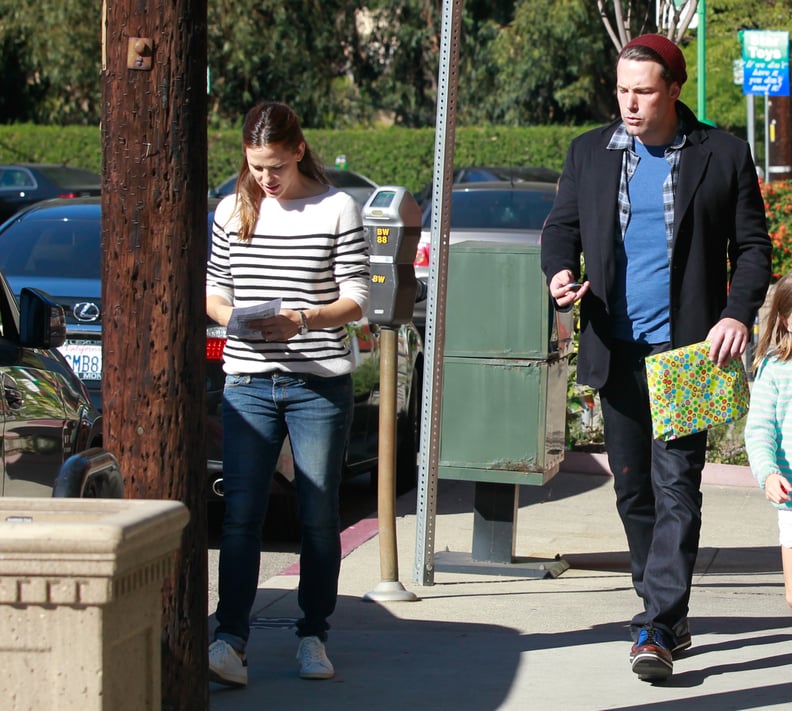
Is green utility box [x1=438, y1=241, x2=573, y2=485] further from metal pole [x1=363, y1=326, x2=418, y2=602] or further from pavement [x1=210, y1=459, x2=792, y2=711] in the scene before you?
metal pole [x1=363, y1=326, x2=418, y2=602]

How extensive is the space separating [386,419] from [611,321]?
4.09ft

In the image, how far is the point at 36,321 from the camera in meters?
5.20

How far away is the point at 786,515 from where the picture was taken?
4.33m

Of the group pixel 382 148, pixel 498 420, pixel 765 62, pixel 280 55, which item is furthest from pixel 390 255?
pixel 280 55

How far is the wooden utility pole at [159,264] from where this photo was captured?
376 cm

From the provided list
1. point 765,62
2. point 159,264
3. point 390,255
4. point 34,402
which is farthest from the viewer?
point 765,62

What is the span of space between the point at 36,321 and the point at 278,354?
3.69ft

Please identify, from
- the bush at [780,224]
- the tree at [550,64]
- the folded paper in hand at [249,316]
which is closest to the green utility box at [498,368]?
the folded paper in hand at [249,316]

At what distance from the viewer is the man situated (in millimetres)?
4641

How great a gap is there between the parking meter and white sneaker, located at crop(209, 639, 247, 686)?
5.07ft

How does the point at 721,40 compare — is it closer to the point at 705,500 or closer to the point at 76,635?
the point at 705,500

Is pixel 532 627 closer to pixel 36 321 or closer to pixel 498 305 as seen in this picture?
pixel 498 305

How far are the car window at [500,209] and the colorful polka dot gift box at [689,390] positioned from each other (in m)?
8.82

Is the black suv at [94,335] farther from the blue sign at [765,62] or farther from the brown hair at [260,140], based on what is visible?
the blue sign at [765,62]
